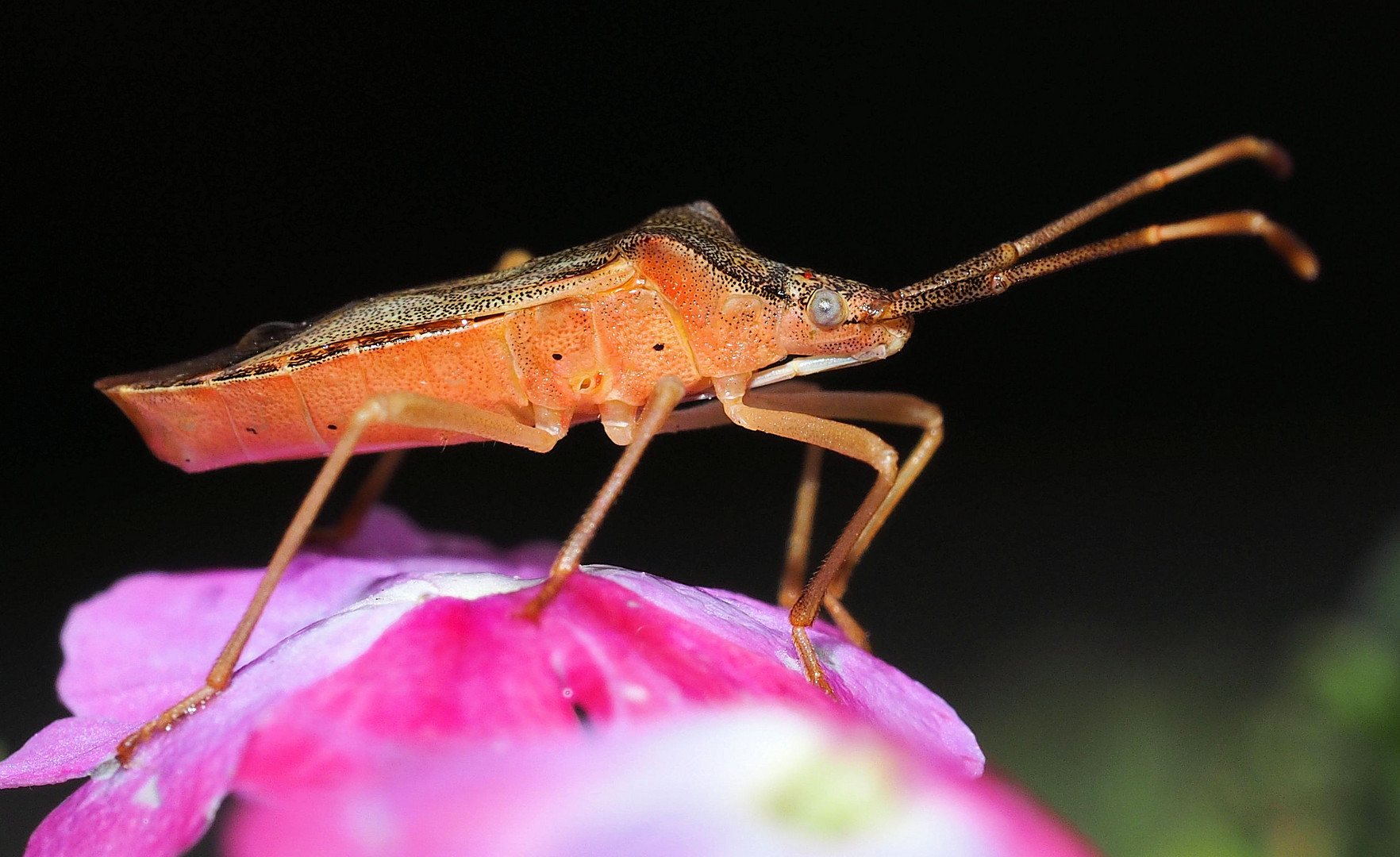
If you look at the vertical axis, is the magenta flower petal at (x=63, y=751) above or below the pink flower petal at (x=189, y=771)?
below

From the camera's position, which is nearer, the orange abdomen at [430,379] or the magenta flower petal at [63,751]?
the magenta flower petal at [63,751]

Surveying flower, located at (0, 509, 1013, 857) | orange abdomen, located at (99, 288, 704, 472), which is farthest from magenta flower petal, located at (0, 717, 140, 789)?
orange abdomen, located at (99, 288, 704, 472)

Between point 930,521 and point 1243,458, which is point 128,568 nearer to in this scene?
point 930,521

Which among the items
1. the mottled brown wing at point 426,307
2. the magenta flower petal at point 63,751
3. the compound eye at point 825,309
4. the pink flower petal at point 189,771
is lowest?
the magenta flower petal at point 63,751

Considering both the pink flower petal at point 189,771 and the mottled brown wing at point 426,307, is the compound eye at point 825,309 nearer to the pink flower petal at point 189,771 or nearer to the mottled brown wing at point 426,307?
the mottled brown wing at point 426,307

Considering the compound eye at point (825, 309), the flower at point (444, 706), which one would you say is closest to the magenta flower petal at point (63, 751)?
the flower at point (444, 706)

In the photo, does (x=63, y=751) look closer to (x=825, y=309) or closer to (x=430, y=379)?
(x=430, y=379)

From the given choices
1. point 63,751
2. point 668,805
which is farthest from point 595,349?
point 668,805

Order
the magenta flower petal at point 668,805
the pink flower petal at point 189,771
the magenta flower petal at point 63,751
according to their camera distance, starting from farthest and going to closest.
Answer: the magenta flower petal at point 63,751 → the pink flower petal at point 189,771 → the magenta flower petal at point 668,805

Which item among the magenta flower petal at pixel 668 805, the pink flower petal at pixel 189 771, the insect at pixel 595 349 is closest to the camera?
the magenta flower petal at pixel 668 805

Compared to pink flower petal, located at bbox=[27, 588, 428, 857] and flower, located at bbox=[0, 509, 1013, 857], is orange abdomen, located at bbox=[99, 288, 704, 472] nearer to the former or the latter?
flower, located at bbox=[0, 509, 1013, 857]
